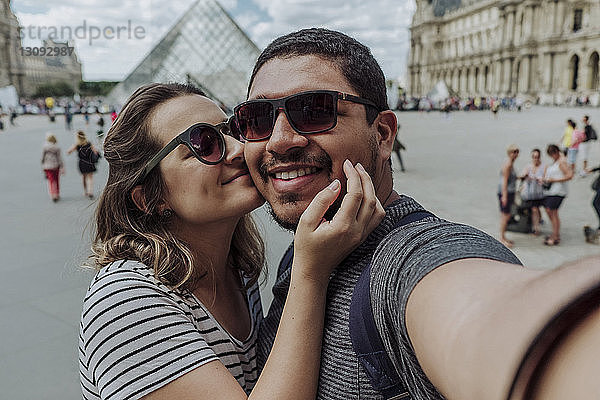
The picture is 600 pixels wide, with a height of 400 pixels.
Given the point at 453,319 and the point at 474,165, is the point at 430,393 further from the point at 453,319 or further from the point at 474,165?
the point at 474,165

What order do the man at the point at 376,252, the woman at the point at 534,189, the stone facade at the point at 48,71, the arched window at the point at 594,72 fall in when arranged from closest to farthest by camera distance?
the man at the point at 376,252
the woman at the point at 534,189
the arched window at the point at 594,72
the stone facade at the point at 48,71

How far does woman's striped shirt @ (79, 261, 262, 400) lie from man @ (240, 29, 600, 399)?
0.98 feet

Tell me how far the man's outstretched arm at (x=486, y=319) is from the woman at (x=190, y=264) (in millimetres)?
403

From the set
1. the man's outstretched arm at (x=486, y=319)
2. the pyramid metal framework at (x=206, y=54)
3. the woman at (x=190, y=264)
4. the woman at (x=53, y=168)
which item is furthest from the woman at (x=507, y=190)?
the pyramid metal framework at (x=206, y=54)

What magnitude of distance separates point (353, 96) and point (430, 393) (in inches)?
28.8

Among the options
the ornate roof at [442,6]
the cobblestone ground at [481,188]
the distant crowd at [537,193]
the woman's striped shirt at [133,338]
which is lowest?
the cobblestone ground at [481,188]

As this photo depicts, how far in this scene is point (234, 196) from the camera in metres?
1.58

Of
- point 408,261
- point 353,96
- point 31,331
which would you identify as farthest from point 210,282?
point 31,331

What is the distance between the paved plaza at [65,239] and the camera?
12.0 feet

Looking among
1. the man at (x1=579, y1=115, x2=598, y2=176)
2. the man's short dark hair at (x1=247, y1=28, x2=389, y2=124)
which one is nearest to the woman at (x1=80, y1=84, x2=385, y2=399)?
the man's short dark hair at (x1=247, y1=28, x2=389, y2=124)

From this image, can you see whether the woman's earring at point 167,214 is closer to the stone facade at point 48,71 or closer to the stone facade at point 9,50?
the stone facade at point 9,50

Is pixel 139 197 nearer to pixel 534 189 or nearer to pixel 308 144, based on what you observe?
pixel 308 144

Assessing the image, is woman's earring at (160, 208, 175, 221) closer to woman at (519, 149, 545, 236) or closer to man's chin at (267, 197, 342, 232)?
man's chin at (267, 197, 342, 232)

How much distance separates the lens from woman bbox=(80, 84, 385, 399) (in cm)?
109
